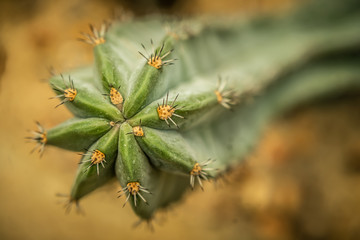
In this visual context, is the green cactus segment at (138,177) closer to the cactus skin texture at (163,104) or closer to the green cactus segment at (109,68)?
the cactus skin texture at (163,104)

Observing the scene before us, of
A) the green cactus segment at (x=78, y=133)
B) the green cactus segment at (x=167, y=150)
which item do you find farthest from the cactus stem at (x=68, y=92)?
the green cactus segment at (x=167, y=150)

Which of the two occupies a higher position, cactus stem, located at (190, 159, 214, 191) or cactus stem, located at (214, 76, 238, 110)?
cactus stem, located at (214, 76, 238, 110)

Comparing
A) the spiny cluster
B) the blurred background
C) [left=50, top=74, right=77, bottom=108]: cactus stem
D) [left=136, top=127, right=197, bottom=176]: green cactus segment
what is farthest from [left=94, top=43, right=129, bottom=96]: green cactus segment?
the blurred background

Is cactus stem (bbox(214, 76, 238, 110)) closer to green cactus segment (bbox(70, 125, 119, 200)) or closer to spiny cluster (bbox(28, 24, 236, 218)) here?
spiny cluster (bbox(28, 24, 236, 218))

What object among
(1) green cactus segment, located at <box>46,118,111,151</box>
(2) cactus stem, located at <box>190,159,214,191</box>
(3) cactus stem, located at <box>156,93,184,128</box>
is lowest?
(2) cactus stem, located at <box>190,159,214,191</box>

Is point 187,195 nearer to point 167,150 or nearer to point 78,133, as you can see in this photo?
point 167,150

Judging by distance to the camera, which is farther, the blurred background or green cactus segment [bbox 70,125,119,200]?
the blurred background

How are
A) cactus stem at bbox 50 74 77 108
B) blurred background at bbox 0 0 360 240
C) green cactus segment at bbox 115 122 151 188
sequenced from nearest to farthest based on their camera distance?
1. green cactus segment at bbox 115 122 151 188
2. cactus stem at bbox 50 74 77 108
3. blurred background at bbox 0 0 360 240
